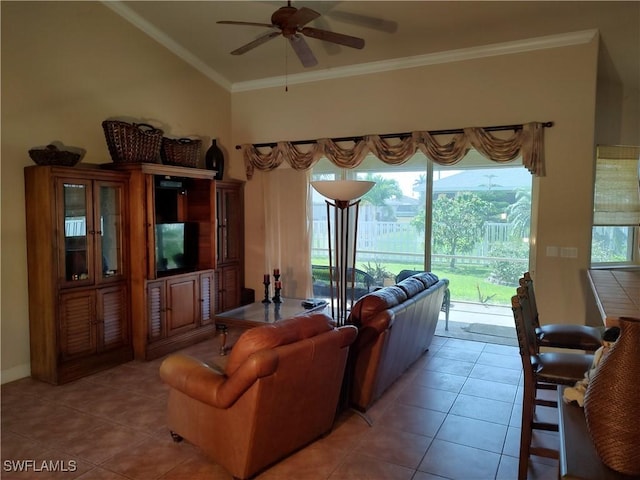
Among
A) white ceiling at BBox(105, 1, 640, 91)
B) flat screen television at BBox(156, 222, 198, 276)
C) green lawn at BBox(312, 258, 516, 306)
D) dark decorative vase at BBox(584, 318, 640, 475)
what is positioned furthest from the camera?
green lawn at BBox(312, 258, 516, 306)

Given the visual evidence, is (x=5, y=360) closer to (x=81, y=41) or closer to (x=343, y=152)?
(x=81, y=41)

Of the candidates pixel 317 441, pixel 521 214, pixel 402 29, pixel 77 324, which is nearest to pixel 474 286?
pixel 521 214

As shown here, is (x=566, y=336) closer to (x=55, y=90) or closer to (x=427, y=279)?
(x=427, y=279)

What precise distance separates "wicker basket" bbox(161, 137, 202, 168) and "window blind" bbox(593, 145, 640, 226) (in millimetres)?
4745

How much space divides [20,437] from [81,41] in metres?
3.58

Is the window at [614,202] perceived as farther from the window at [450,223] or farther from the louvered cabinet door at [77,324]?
the louvered cabinet door at [77,324]

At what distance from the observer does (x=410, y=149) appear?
507 centimetres

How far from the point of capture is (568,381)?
2262 millimetres

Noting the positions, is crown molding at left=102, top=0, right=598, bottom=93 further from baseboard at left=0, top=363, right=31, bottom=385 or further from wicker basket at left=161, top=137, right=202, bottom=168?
baseboard at left=0, top=363, right=31, bottom=385

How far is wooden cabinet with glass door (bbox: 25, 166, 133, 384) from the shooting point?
383 centimetres

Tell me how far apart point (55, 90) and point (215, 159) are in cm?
195

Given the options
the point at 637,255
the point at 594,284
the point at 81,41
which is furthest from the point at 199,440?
the point at 637,255

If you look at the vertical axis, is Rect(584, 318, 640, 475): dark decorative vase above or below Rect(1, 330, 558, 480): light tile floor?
above

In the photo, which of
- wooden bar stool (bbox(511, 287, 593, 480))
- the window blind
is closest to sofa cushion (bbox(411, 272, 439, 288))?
wooden bar stool (bbox(511, 287, 593, 480))
